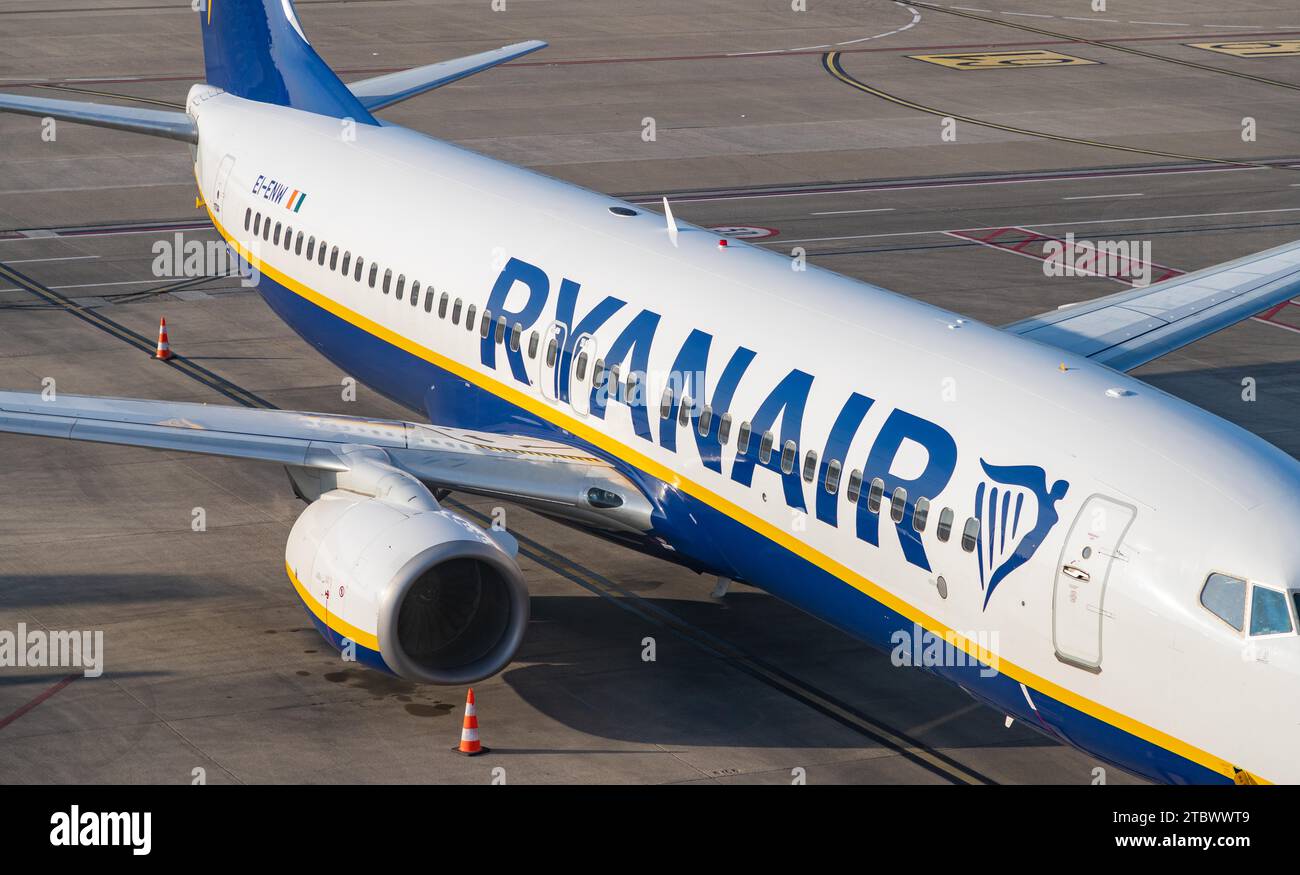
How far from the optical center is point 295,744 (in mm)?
21656

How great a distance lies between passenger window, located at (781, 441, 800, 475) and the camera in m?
21.7

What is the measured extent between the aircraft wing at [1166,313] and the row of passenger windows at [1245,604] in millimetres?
9231

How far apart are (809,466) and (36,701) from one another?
9994mm

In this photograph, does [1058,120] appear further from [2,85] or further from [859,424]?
[859,424]

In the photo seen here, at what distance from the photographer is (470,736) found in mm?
21609

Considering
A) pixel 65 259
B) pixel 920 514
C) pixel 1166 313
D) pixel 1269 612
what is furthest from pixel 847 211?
pixel 1269 612

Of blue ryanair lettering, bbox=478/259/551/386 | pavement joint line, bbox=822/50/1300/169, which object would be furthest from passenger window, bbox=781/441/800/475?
pavement joint line, bbox=822/50/1300/169

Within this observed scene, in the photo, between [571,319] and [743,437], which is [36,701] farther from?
[743,437]

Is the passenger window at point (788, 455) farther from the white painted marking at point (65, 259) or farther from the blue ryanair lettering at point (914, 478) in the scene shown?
the white painted marking at point (65, 259)

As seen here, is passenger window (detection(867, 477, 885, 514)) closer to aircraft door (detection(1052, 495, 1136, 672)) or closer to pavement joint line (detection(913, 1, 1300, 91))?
aircraft door (detection(1052, 495, 1136, 672))

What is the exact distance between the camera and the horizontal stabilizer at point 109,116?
32406 millimetres

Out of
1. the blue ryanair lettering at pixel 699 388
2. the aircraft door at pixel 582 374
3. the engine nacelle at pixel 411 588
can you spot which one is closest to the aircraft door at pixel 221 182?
the aircraft door at pixel 582 374

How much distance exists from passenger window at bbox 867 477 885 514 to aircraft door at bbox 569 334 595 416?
538 cm

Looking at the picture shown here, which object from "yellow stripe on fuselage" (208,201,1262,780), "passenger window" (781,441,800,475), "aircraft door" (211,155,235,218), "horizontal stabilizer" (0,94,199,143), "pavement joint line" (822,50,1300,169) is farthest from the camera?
"pavement joint line" (822,50,1300,169)
